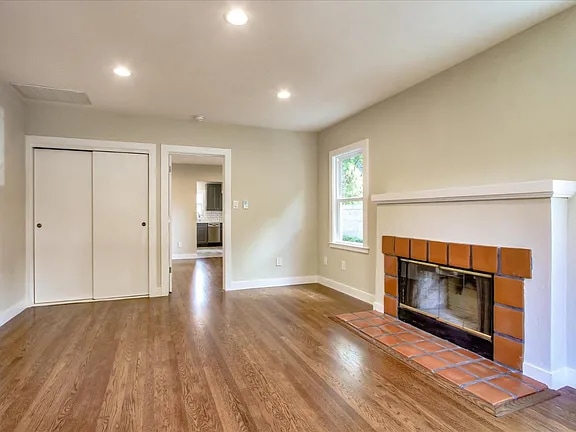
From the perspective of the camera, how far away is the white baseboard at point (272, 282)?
4.86 m

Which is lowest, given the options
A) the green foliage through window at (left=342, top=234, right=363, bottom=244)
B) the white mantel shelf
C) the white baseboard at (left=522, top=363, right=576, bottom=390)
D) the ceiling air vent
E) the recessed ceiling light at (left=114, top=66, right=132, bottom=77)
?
the white baseboard at (left=522, top=363, right=576, bottom=390)

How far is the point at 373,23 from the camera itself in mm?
2285

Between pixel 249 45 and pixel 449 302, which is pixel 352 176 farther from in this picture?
pixel 249 45

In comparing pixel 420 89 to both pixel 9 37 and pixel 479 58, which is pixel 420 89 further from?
pixel 9 37

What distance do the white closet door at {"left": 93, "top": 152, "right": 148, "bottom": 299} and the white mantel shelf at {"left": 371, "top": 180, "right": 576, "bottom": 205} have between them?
10.5 ft

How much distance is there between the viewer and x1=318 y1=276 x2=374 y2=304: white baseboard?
4.15 meters

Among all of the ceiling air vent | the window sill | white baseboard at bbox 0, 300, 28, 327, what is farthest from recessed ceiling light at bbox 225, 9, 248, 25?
white baseboard at bbox 0, 300, 28, 327

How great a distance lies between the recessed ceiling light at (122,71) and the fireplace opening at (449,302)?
3.09 m

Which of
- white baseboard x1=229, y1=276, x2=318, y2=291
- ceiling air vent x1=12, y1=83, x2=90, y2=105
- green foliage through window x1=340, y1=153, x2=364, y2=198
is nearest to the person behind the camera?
ceiling air vent x1=12, y1=83, x2=90, y2=105

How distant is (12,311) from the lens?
3.53 metres

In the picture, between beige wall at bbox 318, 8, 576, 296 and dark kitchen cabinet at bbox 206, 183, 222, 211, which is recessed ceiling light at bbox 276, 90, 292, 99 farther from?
dark kitchen cabinet at bbox 206, 183, 222, 211

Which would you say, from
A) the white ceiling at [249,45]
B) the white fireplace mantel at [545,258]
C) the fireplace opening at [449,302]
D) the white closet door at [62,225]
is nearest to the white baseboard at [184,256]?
the white closet door at [62,225]

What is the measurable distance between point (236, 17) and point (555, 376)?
9.87 feet

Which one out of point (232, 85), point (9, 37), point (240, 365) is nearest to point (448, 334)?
point (240, 365)
